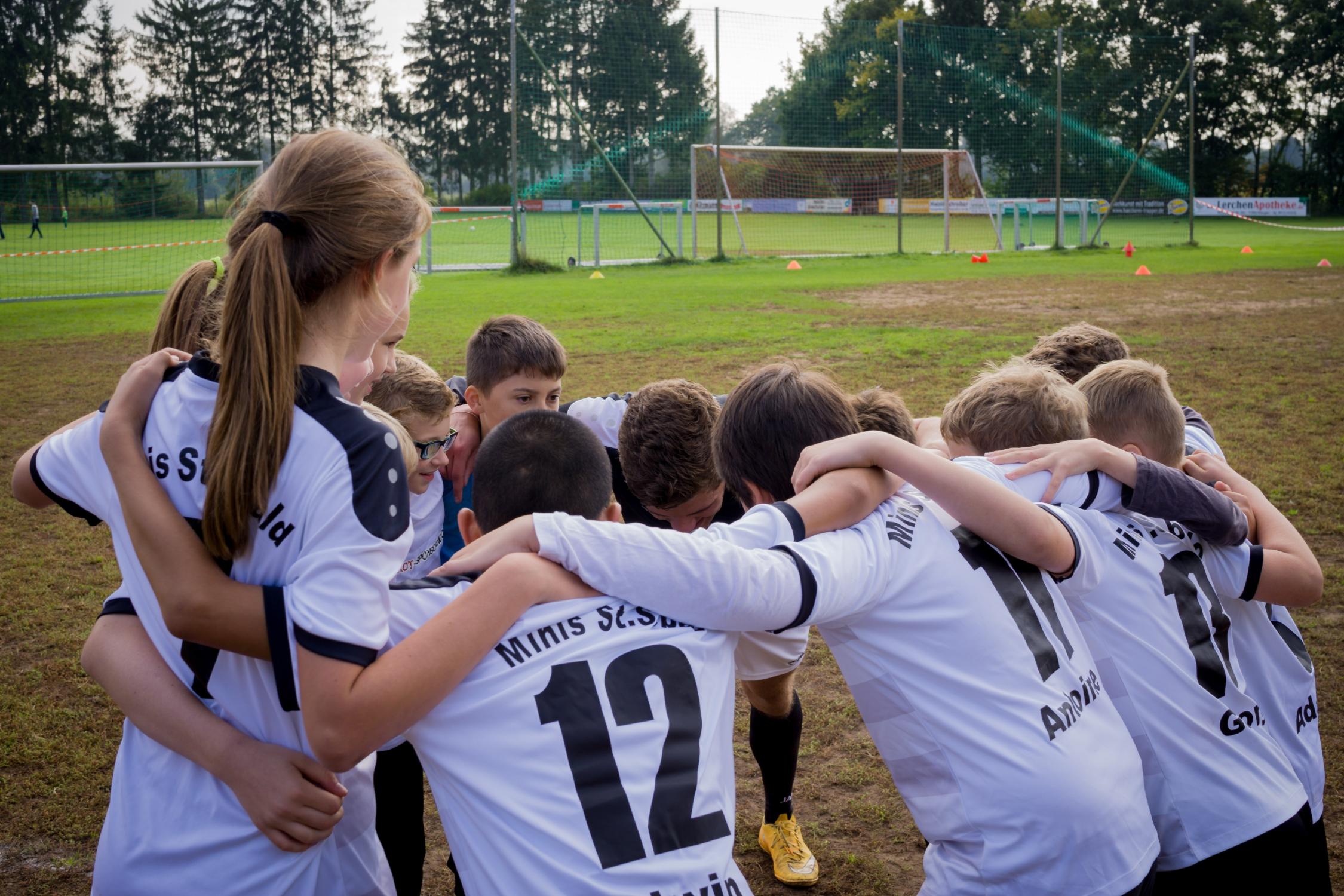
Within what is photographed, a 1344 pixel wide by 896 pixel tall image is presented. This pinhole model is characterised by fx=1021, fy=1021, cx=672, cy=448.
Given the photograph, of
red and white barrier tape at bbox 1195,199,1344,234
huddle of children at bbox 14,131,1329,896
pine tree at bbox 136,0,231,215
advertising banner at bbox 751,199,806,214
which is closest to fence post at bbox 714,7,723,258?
advertising banner at bbox 751,199,806,214

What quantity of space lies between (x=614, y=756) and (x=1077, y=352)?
2308 millimetres

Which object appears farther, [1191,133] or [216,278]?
[1191,133]

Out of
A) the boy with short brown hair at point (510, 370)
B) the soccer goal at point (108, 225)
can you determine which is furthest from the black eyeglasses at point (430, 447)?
the soccer goal at point (108, 225)

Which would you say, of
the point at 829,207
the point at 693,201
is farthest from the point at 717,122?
the point at 829,207

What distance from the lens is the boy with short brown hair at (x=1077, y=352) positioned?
10.5 feet

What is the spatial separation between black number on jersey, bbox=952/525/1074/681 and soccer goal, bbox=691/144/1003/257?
22.2 m

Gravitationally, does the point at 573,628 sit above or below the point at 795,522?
below

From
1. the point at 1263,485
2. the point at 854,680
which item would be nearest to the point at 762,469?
the point at 854,680

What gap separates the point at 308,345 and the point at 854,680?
111 cm

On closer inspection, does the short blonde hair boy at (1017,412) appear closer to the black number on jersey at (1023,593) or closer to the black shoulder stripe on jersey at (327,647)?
the black number on jersey at (1023,593)

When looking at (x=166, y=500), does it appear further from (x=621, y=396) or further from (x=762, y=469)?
(x=621, y=396)

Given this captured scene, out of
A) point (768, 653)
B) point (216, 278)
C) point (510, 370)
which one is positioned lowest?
point (768, 653)

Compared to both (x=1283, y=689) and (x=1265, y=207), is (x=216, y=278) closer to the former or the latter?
(x=1283, y=689)

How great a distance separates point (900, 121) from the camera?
75.3ft
